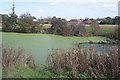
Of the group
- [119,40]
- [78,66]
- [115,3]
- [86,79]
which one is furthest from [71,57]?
[115,3]

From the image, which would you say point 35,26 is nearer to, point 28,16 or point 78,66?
point 28,16

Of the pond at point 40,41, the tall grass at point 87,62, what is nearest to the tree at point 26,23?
the pond at point 40,41

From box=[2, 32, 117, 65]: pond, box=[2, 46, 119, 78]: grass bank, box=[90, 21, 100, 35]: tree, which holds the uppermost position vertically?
box=[90, 21, 100, 35]: tree

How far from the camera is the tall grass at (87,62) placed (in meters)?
3.80

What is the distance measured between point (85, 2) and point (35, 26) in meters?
1.33

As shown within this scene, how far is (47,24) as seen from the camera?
5258 mm

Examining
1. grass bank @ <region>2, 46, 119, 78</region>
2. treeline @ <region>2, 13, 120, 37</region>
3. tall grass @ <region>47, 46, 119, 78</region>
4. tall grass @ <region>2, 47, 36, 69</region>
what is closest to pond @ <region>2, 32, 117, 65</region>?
treeline @ <region>2, 13, 120, 37</region>

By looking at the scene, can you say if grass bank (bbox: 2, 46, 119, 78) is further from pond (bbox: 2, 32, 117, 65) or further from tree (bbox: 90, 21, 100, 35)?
tree (bbox: 90, 21, 100, 35)

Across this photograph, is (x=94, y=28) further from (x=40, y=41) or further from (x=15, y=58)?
(x=15, y=58)

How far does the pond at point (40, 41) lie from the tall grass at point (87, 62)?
59 cm

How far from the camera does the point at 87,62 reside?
12.9 feet

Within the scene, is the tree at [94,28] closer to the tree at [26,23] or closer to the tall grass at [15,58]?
the tree at [26,23]

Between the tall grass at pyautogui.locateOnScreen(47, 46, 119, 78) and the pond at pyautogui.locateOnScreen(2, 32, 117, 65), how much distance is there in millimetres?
590

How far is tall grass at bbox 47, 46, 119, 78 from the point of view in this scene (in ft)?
12.5
